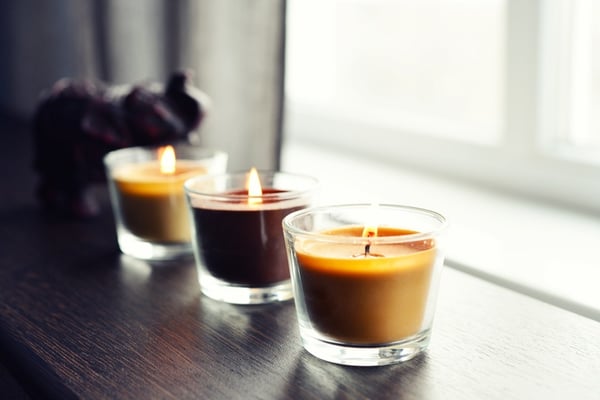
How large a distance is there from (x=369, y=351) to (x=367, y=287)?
55 mm

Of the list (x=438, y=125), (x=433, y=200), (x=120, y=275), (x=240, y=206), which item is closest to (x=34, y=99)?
(x=438, y=125)

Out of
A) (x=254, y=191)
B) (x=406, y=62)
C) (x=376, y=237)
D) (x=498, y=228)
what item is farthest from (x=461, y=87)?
(x=376, y=237)

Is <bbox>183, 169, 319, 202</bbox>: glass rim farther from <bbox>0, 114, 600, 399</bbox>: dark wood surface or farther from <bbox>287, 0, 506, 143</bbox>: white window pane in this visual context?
<bbox>287, 0, 506, 143</bbox>: white window pane

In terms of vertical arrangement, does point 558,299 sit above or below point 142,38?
below

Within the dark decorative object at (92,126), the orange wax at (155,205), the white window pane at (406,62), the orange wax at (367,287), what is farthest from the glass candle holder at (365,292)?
the white window pane at (406,62)

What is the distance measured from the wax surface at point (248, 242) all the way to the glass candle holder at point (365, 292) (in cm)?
11

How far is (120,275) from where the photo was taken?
3.16ft

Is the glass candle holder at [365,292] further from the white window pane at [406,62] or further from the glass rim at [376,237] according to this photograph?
the white window pane at [406,62]

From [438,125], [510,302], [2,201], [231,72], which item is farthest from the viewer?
[438,125]

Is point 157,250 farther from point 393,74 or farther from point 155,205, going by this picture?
point 393,74

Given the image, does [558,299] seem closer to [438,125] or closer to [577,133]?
[577,133]

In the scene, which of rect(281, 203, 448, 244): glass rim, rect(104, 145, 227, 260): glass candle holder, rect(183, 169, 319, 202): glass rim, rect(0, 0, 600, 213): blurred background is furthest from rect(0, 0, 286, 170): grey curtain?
rect(281, 203, 448, 244): glass rim

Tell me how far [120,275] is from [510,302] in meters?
0.43

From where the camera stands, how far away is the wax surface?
839mm
